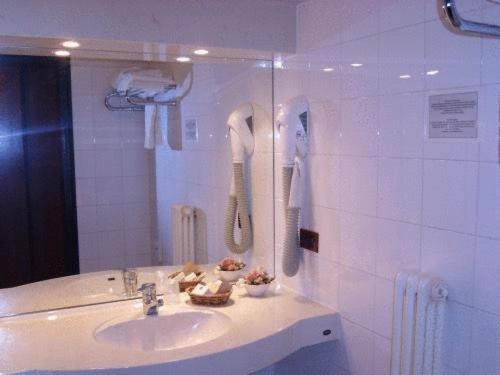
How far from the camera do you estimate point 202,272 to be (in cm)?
218

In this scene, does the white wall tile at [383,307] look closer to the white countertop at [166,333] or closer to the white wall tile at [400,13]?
the white countertop at [166,333]

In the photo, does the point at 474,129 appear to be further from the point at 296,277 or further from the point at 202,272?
the point at 202,272

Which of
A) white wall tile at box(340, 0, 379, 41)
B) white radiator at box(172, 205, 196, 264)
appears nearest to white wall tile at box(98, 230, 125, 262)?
white radiator at box(172, 205, 196, 264)

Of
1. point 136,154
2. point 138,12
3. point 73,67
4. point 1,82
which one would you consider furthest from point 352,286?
point 1,82

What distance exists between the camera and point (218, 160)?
87.0 inches

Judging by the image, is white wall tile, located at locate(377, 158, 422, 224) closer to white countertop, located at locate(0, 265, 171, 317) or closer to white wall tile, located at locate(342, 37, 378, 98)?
white wall tile, located at locate(342, 37, 378, 98)

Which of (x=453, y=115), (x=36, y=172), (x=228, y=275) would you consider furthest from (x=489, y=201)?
(x=36, y=172)

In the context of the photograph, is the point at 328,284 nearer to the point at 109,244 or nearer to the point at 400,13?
the point at 109,244

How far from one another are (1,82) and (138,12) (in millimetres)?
652

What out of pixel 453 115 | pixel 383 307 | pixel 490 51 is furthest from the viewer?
pixel 383 307

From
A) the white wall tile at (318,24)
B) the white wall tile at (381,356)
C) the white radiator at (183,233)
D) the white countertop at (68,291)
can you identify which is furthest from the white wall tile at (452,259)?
the white countertop at (68,291)

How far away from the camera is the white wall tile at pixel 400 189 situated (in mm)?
1482

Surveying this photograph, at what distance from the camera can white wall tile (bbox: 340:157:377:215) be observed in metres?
1.65

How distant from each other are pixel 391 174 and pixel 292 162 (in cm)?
48
